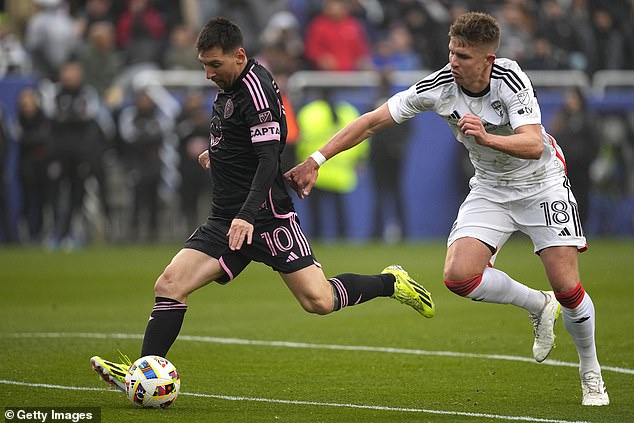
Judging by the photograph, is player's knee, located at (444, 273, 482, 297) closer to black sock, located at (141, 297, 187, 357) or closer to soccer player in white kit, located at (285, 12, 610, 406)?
soccer player in white kit, located at (285, 12, 610, 406)

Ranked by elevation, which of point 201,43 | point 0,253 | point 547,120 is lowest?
point 0,253

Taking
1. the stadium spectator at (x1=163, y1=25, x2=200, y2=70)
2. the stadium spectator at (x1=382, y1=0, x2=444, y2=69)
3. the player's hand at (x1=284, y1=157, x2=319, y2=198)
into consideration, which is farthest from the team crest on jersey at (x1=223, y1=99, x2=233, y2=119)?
the stadium spectator at (x1=382, y1=0, x2=444, y2=69)

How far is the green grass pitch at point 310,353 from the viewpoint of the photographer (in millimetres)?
7551

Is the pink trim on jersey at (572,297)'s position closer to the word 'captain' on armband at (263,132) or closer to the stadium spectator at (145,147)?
the word 'captain' on armband at (263,132)

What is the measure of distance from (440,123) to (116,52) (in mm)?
6257

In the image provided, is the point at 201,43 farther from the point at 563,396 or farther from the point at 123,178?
the point at 123,178

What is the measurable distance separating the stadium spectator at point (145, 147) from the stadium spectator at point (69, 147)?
0.64 metres

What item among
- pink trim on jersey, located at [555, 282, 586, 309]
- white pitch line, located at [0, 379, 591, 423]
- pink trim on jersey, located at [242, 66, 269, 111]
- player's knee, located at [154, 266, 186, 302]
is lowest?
white pitch line, located at [0, 379, 591, 423]

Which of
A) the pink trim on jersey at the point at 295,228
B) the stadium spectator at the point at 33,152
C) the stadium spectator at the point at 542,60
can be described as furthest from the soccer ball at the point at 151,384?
the stadium spectator at the point at 542,60

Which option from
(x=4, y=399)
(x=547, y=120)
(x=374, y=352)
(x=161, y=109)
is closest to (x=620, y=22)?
(x=547, y=120)

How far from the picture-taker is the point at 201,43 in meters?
7.72

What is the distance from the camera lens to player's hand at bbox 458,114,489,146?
7.14 meters

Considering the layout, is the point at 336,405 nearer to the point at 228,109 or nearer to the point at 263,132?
the point at 263,132

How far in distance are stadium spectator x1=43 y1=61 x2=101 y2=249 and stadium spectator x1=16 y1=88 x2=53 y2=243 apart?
0.47 ft
